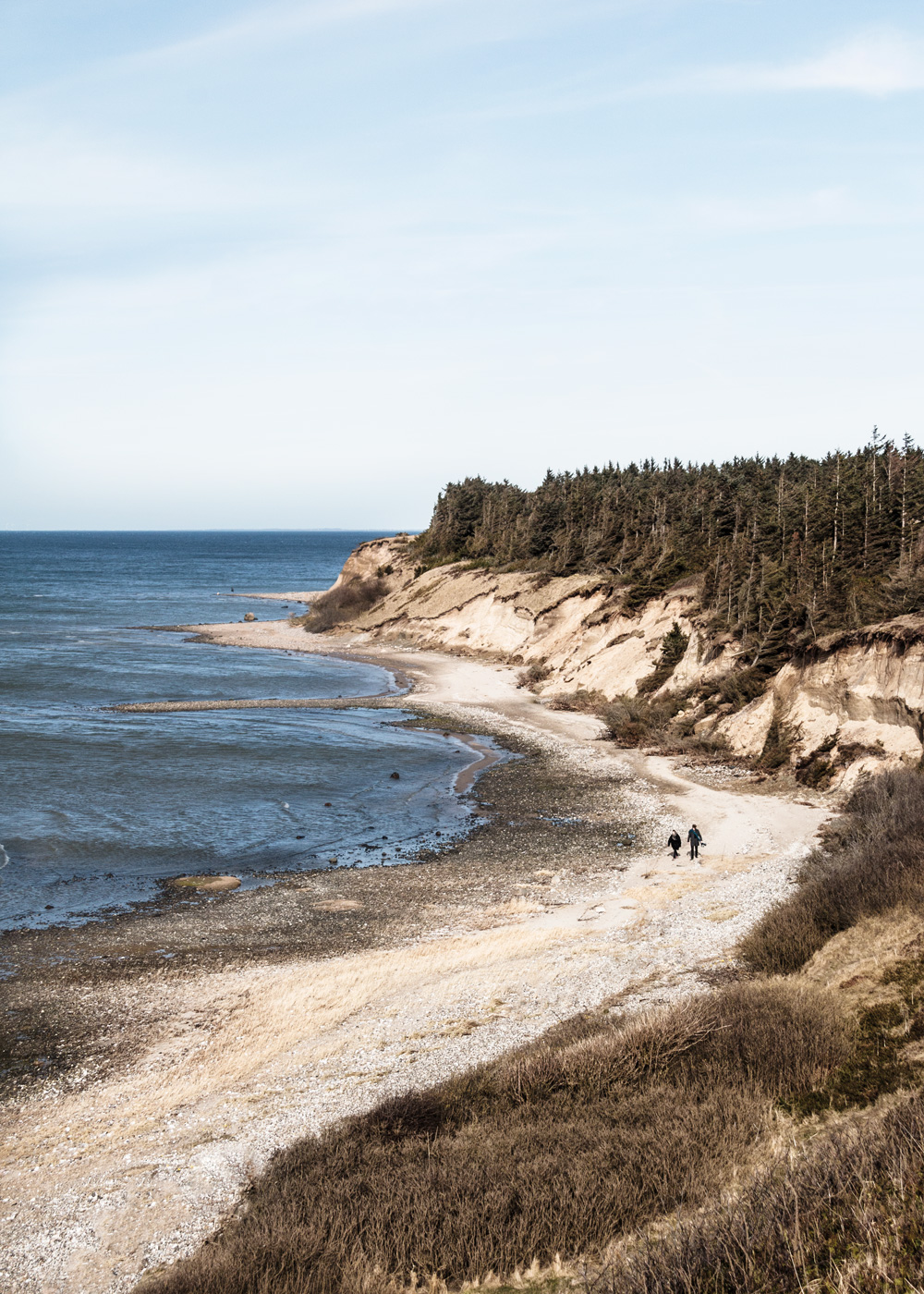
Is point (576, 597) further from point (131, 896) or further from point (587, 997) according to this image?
point (587, 997)

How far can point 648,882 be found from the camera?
26.1 m

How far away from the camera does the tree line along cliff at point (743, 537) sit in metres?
41.7

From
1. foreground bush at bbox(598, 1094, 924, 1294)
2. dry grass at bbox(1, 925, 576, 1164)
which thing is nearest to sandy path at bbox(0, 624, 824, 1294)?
dry grass at bbox(1, 925, 576, 1164)

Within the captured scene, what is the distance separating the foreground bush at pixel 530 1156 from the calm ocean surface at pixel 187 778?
15806mm

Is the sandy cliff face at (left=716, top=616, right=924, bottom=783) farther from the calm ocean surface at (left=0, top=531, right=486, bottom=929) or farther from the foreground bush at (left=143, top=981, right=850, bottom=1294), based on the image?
the foreground bush at (left=143, top=981, right=850, bottom=1294)

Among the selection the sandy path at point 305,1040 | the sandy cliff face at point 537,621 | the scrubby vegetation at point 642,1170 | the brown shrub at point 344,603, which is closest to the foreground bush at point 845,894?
the sandy path at point 305,1040

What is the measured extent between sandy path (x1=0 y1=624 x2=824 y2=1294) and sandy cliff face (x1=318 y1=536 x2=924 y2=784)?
7852mm

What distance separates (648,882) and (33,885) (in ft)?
62.3

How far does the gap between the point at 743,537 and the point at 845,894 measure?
43382 mm

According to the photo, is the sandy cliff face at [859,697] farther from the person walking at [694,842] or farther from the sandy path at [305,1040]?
the person walking at [694,842]

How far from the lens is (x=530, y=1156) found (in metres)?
10.3

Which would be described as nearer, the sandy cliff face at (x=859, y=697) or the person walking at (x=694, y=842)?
the person walking at (x=694, y=842)

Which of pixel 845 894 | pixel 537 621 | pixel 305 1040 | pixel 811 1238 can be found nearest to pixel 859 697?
pixel 845 894

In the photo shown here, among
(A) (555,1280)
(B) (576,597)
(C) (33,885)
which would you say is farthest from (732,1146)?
(B) (576,597)
